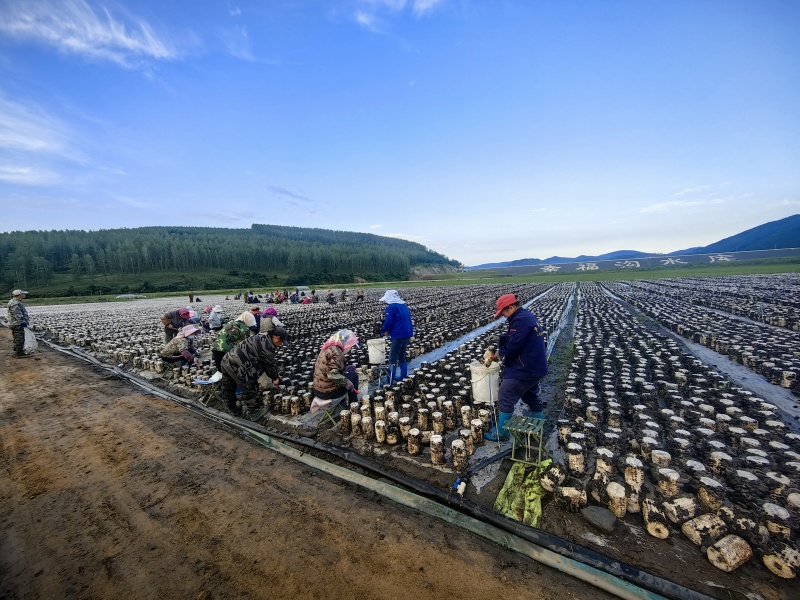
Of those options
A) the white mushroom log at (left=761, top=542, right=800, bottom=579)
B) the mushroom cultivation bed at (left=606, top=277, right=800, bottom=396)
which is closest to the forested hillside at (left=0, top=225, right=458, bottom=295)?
the mushroom cultivation bed at (left=606, top=277, right=800, bottom=396)

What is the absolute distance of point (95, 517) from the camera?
365 centimetres

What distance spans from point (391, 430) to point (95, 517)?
366 cm

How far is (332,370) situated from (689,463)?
5.38 metres

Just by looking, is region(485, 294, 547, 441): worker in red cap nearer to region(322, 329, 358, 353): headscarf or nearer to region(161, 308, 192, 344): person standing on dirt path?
region(322, 329, 358, 353): headscarf

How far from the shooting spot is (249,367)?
251 inches

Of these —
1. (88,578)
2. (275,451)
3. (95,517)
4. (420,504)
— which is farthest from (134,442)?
(420,504)

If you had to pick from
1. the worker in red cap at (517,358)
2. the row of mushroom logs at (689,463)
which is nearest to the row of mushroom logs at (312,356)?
the worker in red cap at (517,358)

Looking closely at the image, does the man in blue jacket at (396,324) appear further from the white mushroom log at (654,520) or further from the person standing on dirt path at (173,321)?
the person standing on dirt path at (173,321)

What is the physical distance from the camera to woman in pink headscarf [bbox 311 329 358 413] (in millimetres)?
6184

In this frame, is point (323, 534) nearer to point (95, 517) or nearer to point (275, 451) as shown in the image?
point (275, 451)

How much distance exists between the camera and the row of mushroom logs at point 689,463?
9.96 feet

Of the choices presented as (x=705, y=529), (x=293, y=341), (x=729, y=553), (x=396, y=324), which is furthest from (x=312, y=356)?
(x=729, y=553)

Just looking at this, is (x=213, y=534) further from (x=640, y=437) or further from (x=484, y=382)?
(x=640, y=437)

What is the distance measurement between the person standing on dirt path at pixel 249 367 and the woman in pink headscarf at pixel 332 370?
0.85m
